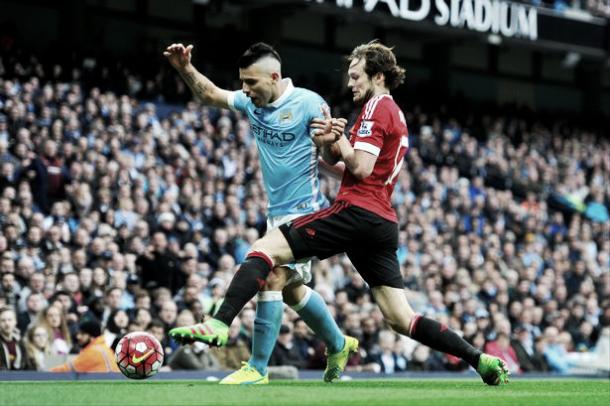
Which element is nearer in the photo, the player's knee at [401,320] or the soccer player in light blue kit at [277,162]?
the player's knee at [401,320]

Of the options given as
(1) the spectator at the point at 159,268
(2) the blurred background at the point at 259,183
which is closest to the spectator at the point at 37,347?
(2) the blurred background at the point at 259,183

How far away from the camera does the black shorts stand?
869cm

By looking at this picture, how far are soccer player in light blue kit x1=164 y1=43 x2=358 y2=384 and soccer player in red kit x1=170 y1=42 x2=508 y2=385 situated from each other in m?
0.50

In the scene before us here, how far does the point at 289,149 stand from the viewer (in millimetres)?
9516

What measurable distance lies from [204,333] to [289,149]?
2.03m

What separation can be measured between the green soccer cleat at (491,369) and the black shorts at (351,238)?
85 centimetres

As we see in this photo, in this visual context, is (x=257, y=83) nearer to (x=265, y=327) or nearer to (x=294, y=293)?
(x=294, y=293)

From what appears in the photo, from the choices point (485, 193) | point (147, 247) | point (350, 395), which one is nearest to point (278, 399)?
point (350, 395)

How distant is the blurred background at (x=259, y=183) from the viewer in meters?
15.9

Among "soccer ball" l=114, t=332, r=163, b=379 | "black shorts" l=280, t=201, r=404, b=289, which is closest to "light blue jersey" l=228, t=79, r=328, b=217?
"black shorts" l=280, t=201, r=404, b=289

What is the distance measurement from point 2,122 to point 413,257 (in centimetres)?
754

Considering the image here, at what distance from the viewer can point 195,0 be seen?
26.7 metres

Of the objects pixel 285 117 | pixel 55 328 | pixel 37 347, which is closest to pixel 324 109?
pixel 285 117

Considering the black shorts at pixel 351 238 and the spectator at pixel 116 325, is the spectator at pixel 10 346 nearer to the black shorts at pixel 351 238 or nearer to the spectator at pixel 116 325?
the spectator at pixel 116 325
